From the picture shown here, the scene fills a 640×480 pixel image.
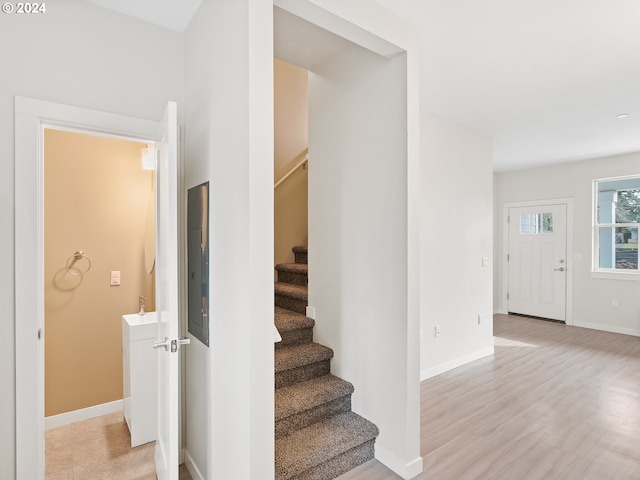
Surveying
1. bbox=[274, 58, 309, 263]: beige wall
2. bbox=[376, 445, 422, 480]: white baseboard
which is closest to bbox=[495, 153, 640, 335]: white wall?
bbox=[274, 58, 309, 263]: beige wall

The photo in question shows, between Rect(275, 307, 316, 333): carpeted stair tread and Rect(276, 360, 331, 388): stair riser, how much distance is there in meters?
0.31

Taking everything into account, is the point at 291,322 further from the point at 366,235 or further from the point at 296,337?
the point at 366,235

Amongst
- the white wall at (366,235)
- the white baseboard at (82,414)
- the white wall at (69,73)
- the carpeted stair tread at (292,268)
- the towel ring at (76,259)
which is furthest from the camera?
the carpeted stair tread at (292,268)

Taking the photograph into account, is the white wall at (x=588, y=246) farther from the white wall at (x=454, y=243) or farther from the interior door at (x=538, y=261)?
the white wall at (x=454, y=243)

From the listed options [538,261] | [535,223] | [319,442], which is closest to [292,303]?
[319,442]

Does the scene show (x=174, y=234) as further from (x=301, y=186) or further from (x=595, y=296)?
(x=595, y=296)

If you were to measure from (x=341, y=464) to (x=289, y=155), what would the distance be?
3.17 metres

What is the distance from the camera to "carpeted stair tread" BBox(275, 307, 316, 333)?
2.73 meters

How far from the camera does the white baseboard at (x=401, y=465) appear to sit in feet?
6.99

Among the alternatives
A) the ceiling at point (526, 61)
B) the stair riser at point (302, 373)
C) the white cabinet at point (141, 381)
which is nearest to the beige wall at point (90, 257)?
the white cabinet at point (141, 381)

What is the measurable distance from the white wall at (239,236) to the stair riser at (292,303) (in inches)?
52.8

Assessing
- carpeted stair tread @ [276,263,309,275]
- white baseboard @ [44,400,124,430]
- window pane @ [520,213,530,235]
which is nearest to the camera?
white baseboard @ [44,400,124,430]

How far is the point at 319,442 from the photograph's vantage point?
7.06 feet

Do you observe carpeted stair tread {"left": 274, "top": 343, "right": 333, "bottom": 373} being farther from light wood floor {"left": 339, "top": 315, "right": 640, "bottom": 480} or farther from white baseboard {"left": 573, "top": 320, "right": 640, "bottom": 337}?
white baseboard {"left": 573, "top": 320, "right": 640, "bottom": 337}
